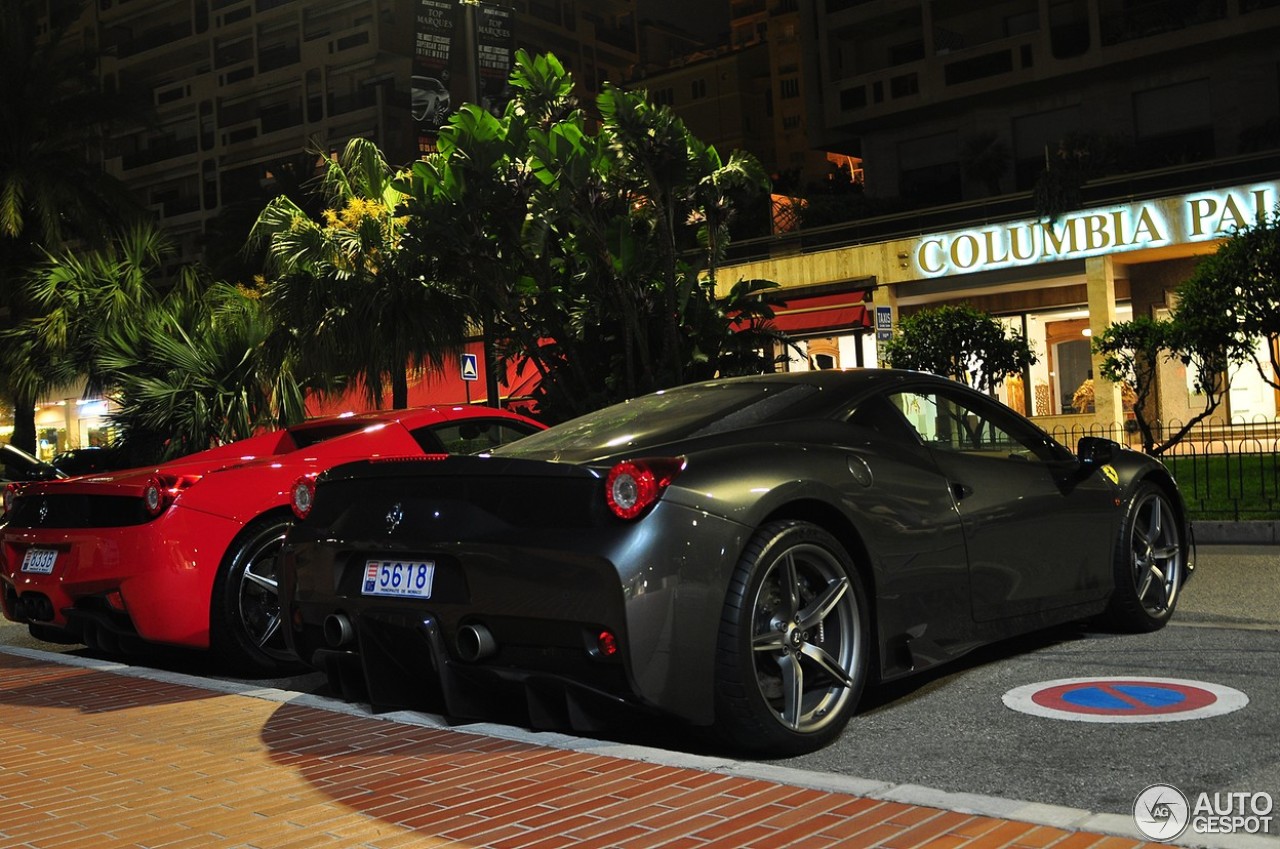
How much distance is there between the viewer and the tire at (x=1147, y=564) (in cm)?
606

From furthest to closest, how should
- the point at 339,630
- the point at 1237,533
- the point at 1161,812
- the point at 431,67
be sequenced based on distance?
the point at 431,67 < the point at 1237,533 < the point at 339,630 < the point at 1161,812

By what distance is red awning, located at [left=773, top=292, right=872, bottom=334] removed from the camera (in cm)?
3152

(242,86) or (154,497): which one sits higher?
(242,86)

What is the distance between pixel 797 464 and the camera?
4488mm

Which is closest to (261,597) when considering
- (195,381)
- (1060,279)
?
(195,381)

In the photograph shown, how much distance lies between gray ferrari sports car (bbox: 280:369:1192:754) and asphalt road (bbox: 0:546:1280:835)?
212 mm

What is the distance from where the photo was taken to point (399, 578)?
4.57 metres

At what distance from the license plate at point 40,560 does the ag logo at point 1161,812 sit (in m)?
5.40

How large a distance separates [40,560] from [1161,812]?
5.66 meters

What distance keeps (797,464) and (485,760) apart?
1.40m

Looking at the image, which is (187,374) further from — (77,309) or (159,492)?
(159,492)

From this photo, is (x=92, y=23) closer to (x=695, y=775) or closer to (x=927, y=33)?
(x=927, y=33)

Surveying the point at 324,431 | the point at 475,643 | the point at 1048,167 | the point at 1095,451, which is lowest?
the point at 475,643

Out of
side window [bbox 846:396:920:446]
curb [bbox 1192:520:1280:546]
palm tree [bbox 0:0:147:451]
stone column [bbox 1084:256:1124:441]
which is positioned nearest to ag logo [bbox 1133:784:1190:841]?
side window [bbox 846:396:920:446]
